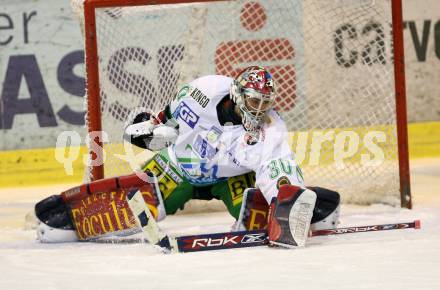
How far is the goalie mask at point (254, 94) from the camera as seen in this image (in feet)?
15.4

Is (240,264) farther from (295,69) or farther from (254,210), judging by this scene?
(295,69)

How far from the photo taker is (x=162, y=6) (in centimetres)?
599

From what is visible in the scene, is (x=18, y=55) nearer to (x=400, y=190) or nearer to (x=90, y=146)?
(x=90, y=146)

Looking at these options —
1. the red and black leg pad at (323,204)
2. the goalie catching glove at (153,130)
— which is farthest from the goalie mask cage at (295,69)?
the red and black leg pad at (323,204)

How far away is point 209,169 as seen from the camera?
504cm

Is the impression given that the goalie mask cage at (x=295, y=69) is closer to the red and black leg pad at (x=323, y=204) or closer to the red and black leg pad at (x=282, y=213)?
the red and black leg pad at (x=323, y=204)

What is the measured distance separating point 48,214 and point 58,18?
129 inches

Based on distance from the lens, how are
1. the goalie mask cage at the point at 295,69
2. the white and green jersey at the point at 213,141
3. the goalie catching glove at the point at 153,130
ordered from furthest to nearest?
the goalie mask cage at the point at 295,69 → the goalie catching glove at the point at 153,130 → the white and green jersey at the point at 213,141

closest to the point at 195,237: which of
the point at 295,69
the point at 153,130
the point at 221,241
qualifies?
the point at 221,241

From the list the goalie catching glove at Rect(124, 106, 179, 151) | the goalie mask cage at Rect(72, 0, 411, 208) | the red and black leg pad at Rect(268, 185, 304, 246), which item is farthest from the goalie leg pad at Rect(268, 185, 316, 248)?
the goalie mask cage at Rect(72, 0, 411, 208)

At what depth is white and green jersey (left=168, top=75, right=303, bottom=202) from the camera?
4.83m

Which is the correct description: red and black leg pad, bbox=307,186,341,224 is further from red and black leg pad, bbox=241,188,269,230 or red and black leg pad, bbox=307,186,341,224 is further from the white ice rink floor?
red and black leg pad, bbox=241,188,269,230

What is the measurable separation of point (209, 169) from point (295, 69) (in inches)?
91.2

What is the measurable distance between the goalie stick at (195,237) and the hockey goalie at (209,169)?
0.08 metres
